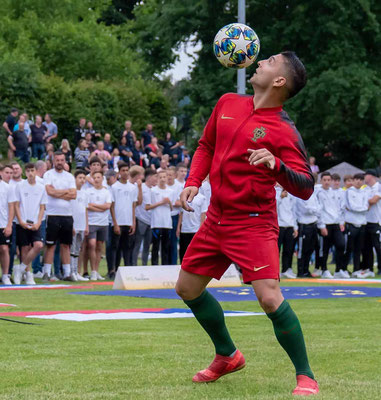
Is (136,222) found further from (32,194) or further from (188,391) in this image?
(188,391)

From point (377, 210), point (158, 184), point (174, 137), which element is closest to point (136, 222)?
point (158, 184)

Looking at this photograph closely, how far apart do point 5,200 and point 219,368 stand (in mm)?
10239

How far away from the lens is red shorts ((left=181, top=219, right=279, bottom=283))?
6.30 m

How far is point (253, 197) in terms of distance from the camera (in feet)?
21.0

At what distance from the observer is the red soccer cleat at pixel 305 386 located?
601 centimetres

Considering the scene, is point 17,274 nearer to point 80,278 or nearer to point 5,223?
point 5,223

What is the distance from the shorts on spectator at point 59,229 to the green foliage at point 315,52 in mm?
17811

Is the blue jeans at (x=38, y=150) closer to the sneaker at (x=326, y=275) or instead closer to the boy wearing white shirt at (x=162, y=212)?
the boy wearing white shirt at (x=162, y=212)

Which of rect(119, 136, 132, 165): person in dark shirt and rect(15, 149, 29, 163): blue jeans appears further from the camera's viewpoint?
rect(119, 136, 132, 165): person in dark shirt

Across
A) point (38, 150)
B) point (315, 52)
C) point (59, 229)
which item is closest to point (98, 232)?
point (59, 229)

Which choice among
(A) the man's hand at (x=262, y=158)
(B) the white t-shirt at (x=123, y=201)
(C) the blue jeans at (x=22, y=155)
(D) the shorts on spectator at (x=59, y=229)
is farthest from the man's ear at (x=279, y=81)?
(C) the blue jeans at (x=22, y=155)

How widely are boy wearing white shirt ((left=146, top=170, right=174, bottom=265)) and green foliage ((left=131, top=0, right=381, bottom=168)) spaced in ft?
50.9

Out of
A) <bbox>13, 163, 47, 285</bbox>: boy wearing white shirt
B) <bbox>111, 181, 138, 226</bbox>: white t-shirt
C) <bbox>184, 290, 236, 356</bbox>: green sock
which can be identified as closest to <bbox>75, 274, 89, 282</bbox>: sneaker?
<bbox>13, 163, 47, 285</bbox>: boy wearing white shirt

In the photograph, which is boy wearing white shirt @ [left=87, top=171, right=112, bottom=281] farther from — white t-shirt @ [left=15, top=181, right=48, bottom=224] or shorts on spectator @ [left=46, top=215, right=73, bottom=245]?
white t-shirt @ [left=15, top=181, right=48, bottom=224]
